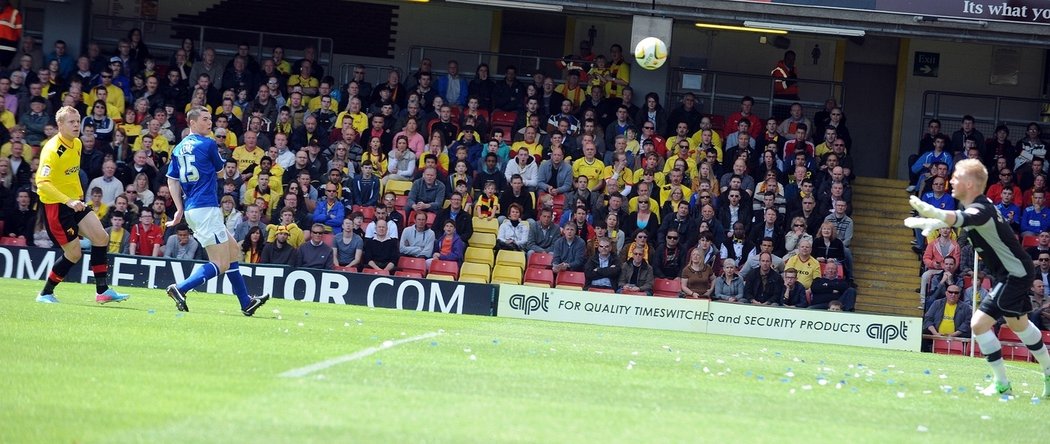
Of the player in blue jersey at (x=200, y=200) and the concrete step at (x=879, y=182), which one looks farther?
the concrete step at (x=879, y=182)

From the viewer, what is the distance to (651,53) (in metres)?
22.2

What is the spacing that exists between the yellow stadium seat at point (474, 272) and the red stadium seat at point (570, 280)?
1.27 metres

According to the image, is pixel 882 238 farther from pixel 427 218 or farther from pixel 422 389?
pixel 422 389

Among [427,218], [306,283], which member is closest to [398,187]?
[427,218]

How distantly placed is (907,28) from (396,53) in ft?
37.9

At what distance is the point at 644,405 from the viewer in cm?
812

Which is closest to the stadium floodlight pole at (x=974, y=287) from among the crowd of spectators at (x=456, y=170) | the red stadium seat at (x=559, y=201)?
the crowd of spectators at (x=456, y=170)

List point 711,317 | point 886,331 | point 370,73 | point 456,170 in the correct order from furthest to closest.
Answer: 1. point 370,73
2. point 456,170
3. point 711,317
4. point 886,331

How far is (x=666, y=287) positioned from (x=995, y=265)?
34.8 feet

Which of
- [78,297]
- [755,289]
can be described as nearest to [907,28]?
[755,289]

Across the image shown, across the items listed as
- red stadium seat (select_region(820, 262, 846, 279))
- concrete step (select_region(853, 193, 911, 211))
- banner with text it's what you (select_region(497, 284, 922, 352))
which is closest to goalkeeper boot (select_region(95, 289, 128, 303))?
banner with text it's what you (select_region(497, 284, 922, 352))

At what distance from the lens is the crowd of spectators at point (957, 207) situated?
64.6 feet

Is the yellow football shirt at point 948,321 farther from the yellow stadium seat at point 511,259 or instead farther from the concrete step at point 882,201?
the yellow stadium seat at point 511,259

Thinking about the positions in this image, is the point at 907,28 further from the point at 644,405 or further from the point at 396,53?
the point at 644,405
